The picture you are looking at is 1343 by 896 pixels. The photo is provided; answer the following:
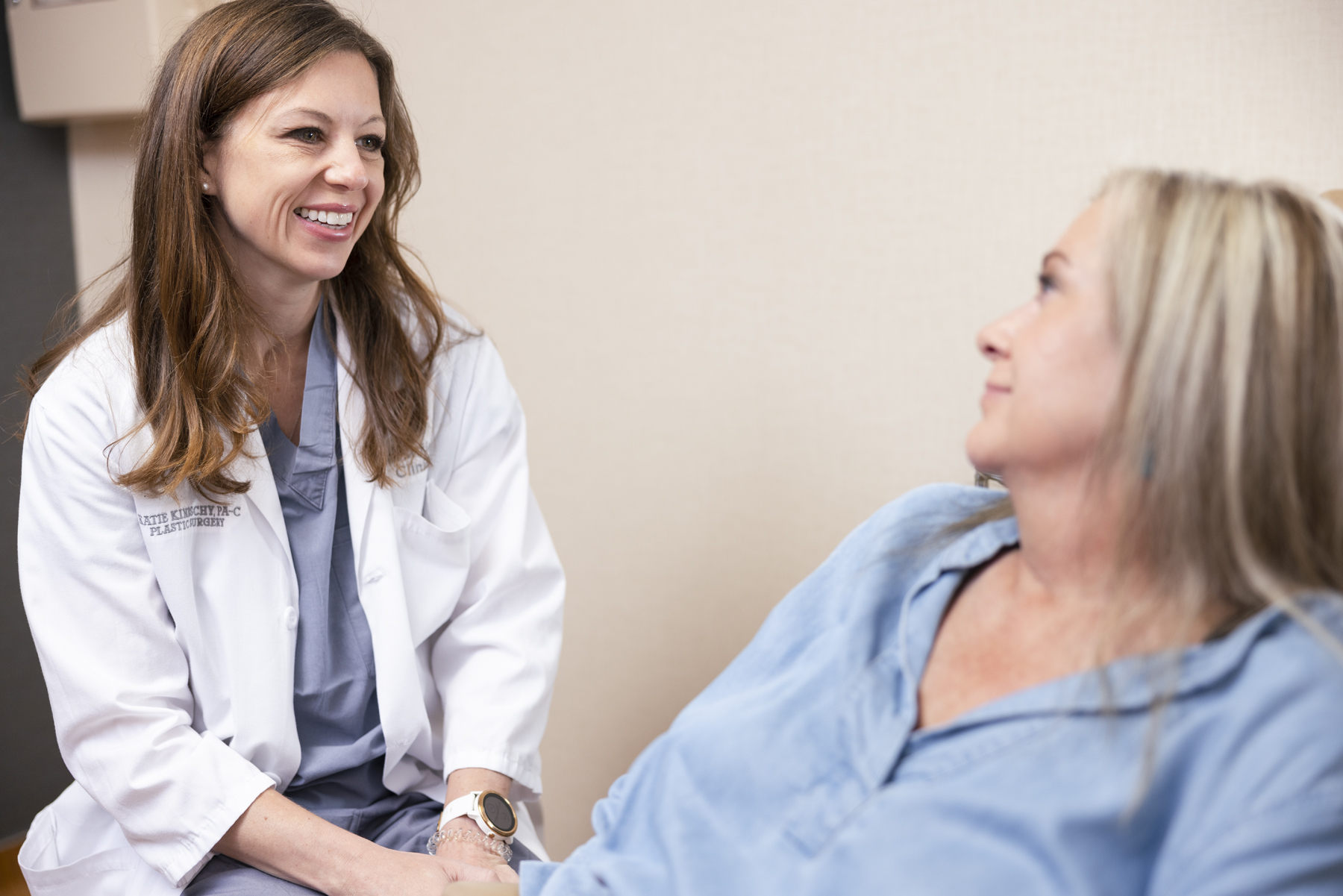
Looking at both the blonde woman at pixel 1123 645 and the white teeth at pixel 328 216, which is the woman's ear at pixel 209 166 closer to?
the white teeth at pixel 328 216

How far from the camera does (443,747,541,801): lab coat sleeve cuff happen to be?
1331 mm

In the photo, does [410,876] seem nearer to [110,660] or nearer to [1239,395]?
[110,660]

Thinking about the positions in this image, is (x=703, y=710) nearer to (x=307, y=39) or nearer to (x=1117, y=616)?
(x=1117, y=616)

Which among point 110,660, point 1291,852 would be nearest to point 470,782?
point 110,660

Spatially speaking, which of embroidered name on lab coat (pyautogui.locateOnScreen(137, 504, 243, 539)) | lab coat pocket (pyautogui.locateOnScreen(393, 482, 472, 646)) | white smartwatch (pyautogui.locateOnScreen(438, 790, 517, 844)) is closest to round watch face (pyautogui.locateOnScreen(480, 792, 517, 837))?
white smartwatch (pyautogui.locateOnScreen(438, 790, 517, 844))

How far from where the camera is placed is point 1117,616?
76 cm

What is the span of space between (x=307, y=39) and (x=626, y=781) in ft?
3.04

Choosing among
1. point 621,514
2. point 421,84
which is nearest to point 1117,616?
point 621,514

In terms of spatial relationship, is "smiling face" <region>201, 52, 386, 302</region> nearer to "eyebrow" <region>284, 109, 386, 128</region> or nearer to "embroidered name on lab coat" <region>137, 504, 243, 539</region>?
"eyebrow" <region>284, 109, 386, 128</region>

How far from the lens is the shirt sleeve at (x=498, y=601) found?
1.38 m

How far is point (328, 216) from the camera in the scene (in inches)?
51.6

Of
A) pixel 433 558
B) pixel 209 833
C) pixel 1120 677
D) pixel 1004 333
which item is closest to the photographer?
pixel 1120 677

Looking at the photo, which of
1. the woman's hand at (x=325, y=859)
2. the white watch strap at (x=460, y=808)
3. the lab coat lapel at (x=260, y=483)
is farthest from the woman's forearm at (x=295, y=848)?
the lab coat lapel at (x=260, y=483)

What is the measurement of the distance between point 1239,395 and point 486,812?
0.94 metres
